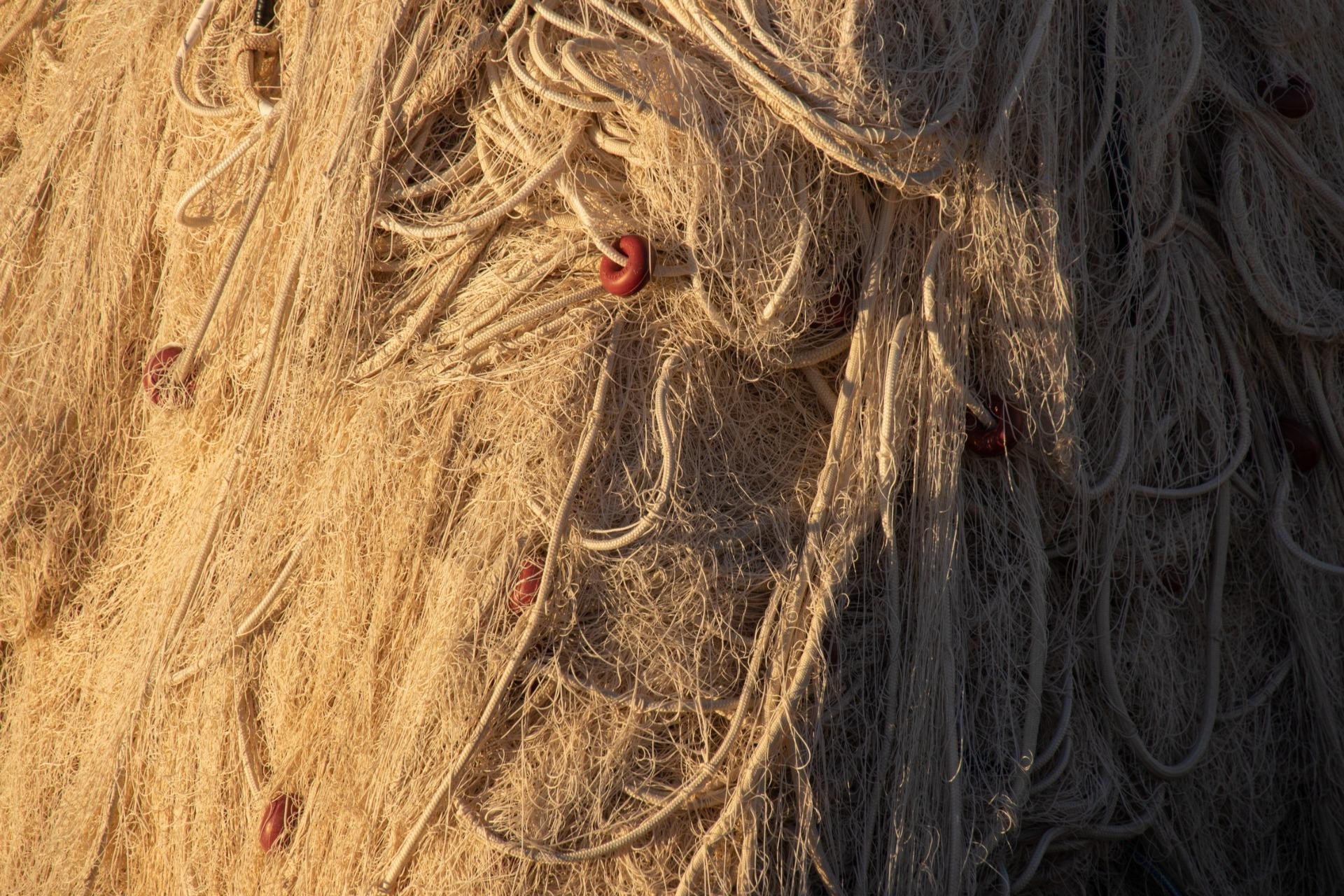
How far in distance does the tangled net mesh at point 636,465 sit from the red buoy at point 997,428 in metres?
0.01

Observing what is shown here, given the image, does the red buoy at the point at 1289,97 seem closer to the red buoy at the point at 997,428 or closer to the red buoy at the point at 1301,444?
the red buoy at the point at 1301,444

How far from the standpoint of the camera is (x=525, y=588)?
5.40ft

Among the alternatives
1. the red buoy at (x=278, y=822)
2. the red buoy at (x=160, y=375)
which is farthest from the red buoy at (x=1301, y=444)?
the red buoy at (x=160, y=375)

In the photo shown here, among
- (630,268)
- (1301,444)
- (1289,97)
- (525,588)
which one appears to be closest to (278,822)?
(525,588)

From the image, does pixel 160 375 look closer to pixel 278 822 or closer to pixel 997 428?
pixel 278 822

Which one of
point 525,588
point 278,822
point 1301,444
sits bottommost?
point 278,822

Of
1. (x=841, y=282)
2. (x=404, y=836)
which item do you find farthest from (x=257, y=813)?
(x=841, y=282)

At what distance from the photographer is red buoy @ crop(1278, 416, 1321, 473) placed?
222 cm

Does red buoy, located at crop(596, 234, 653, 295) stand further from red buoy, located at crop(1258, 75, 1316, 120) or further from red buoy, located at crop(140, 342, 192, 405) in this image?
red buoy, located at crop(1258, 75, 1316, 120)

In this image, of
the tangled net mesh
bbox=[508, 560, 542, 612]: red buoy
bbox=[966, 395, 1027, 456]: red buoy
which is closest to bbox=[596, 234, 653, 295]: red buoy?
the tangled net mesh

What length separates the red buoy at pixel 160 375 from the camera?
1983 millimetres

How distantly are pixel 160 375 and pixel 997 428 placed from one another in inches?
53.4

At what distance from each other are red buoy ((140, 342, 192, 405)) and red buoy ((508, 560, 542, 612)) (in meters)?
0.73

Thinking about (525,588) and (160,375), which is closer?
(525,588)
